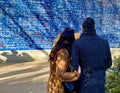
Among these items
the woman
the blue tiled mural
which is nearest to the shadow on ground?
the blue tiled mural

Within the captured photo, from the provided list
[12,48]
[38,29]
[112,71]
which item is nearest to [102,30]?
[38,29]

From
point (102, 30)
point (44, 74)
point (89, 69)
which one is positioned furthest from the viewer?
point (102, 30)

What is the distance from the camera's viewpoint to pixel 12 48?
12.8m

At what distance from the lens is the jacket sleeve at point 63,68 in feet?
13.0

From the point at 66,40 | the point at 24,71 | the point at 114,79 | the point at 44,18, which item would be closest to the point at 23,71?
the point at 24,71

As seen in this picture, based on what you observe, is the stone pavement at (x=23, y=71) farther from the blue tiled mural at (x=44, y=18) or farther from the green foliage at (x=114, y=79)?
the green foliage at (x=114, y=79)

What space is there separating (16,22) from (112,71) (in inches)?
302

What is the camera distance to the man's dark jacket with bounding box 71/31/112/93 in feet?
13.2

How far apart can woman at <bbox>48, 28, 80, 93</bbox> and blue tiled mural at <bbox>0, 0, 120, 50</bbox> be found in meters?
8.78

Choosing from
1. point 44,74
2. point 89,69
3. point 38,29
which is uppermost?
point 89,69

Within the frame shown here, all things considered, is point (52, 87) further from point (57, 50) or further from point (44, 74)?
point (44, 74)

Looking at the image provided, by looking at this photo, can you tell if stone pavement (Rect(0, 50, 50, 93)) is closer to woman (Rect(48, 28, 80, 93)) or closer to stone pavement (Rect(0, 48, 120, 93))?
stone pavement (Rect(0, 48, 120, 93))

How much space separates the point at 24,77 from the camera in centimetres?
977

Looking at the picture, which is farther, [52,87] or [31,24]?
[31,24]
